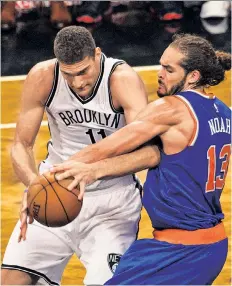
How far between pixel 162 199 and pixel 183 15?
9.83 meters

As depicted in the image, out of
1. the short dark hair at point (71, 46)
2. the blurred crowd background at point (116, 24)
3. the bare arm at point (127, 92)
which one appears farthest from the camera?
the blurred crowd background at point (116, 24)

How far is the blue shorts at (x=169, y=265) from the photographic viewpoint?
6.61 metres

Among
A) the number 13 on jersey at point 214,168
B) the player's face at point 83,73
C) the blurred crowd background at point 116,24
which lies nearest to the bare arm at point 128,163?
the number 13 on jersey at point 214,168

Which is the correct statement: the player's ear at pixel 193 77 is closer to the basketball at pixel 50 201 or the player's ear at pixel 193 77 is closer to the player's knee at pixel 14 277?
the basketball at pixel 50 201

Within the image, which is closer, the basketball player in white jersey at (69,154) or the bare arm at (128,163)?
the bare arm at (128,163)

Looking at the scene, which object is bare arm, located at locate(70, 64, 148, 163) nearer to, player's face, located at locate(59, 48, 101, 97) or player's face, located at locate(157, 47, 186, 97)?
player's face, located at locate(59, 48, 101, 97)

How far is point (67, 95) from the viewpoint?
7.70 metres

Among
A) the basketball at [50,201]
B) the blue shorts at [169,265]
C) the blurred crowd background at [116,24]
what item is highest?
the basketball at [50,201]

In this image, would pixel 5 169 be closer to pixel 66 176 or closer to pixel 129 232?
pixel 129 232

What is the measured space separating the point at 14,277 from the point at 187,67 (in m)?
2.09

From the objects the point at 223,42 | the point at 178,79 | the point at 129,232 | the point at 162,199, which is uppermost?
the point at 178,79

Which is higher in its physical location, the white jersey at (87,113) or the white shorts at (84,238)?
the white jersey at (87,113)

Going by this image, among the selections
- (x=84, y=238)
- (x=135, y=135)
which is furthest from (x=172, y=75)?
(x=84, y=238)

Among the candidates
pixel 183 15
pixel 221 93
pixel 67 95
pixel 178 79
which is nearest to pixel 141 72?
pixel 221 93
